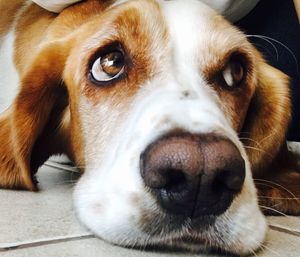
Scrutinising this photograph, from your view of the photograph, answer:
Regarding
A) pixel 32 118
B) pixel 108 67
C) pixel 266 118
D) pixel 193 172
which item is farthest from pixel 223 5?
pixel 193 172

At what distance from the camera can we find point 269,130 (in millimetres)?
1708

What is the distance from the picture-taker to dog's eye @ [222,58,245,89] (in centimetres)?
150

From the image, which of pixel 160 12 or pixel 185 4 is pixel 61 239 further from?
pixel 185 4

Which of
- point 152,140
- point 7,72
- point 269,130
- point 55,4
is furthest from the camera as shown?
point 7,72

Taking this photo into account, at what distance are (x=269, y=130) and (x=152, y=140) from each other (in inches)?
28.9

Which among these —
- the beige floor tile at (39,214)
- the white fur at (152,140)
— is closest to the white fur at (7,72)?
the beige floor tile at (39,214)

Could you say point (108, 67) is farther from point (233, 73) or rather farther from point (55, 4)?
point (55, 4)

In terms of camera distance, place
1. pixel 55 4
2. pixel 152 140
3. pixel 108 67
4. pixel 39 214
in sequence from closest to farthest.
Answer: pixel 152 140 < pixel 39 214 < pixel 108 67 < pixel 55 4

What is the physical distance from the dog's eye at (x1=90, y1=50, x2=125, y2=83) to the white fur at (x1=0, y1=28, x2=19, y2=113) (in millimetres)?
607

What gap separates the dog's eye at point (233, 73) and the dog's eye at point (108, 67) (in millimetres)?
264

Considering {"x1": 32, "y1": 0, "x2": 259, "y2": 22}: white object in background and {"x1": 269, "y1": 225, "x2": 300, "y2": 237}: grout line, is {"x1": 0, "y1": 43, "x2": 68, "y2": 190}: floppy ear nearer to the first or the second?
{"x1": 32, "y1": 0, "x2": 259, "y2": 22}: white object in background

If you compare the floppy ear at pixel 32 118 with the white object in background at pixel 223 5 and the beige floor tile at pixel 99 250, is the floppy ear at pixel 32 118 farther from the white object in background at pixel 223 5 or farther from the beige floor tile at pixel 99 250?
the beige floor tile at pixel 99 250

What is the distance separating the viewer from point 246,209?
3.65ft

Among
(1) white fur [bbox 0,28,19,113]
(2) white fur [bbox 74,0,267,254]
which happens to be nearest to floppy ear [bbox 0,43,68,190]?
(2) white fur [bbox 74,0,267,254]
